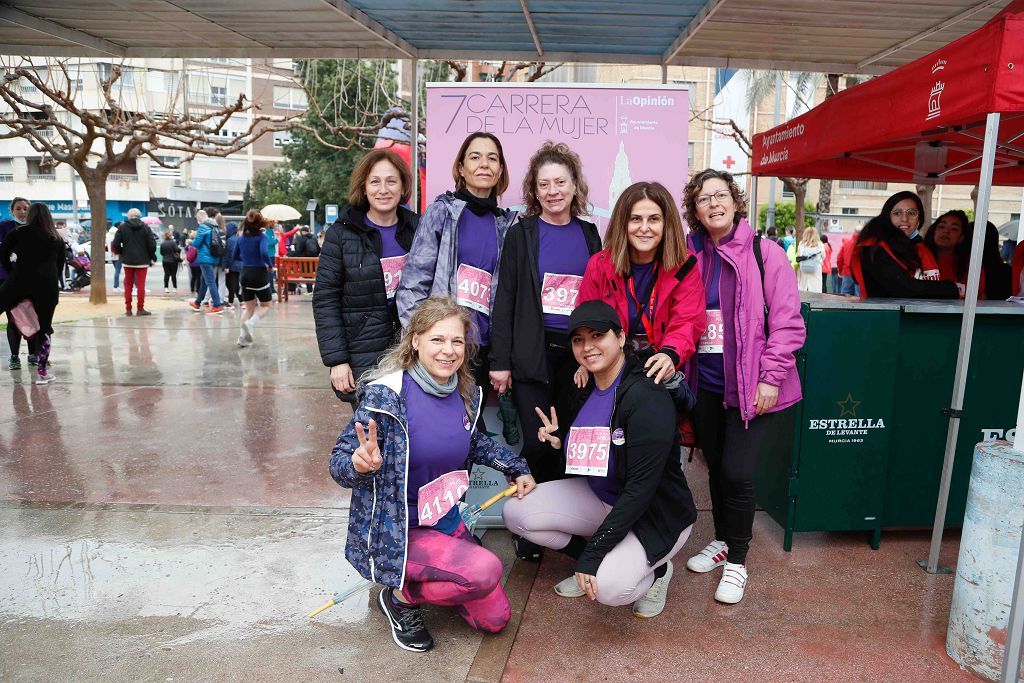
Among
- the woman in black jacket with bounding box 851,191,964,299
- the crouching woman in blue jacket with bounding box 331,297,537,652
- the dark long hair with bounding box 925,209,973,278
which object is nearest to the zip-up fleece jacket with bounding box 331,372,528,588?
Result: the crouching woman in blue jacket with bounding box 331,297,537,652

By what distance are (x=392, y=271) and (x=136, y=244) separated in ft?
35.4

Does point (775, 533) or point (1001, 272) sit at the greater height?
point (1001, 272)

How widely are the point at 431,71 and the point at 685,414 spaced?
14321 millimetres

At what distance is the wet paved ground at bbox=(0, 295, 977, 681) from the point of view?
9.04 ft

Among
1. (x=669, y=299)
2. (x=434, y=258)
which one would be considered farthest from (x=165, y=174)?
(x=669, y=299)

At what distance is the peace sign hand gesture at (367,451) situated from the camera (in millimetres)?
2551

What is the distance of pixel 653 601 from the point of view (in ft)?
10.3

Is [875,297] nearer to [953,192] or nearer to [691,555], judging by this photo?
[691,555]

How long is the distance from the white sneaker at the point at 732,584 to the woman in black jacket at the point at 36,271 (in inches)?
→ 264

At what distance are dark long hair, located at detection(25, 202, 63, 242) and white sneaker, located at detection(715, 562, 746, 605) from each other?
23.3ft

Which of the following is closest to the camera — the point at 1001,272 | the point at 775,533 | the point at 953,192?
the point at 775,533

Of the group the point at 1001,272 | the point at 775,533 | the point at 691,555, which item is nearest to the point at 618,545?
the point at 691,555

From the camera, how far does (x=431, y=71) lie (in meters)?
16.1

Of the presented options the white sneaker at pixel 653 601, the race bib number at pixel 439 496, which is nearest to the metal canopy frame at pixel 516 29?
the race bib number at pixel 439 496
